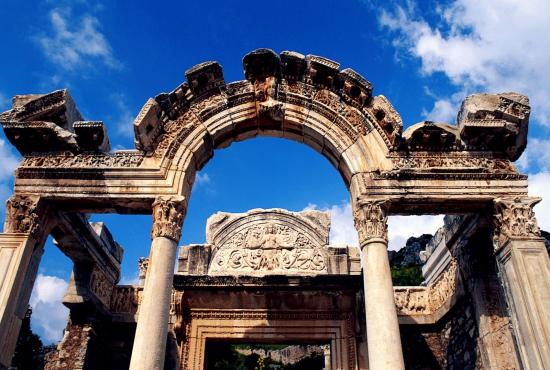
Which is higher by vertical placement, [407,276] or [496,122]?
[407,276]

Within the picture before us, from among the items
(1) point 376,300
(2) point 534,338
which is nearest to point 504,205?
(2) point 534,338

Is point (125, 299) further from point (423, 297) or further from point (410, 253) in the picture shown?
point (410, 253)

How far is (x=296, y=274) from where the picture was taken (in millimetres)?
11734

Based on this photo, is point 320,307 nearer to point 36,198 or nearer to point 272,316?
point 272,316

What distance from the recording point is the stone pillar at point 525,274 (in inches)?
297

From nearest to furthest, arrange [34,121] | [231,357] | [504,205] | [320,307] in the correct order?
[504,205], [34,121], [320,307], [231,357]

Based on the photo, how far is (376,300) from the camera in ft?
25.5

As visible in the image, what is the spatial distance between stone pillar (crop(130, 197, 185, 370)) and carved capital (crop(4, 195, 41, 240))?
2.27 meters

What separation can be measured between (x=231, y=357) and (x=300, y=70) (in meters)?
20.1

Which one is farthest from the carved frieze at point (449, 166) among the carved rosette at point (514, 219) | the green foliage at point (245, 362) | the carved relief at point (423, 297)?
the green foliage at point (245, 362)

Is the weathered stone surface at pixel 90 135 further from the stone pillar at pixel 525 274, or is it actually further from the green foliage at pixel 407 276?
the green foliage at pixel 407 276

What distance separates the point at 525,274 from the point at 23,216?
30.0ft

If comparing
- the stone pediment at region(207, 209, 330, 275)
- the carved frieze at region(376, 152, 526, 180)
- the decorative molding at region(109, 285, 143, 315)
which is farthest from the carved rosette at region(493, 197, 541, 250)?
the decorative molding at region(109, 285, 143, 315)

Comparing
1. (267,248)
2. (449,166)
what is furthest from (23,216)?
(449,166)
